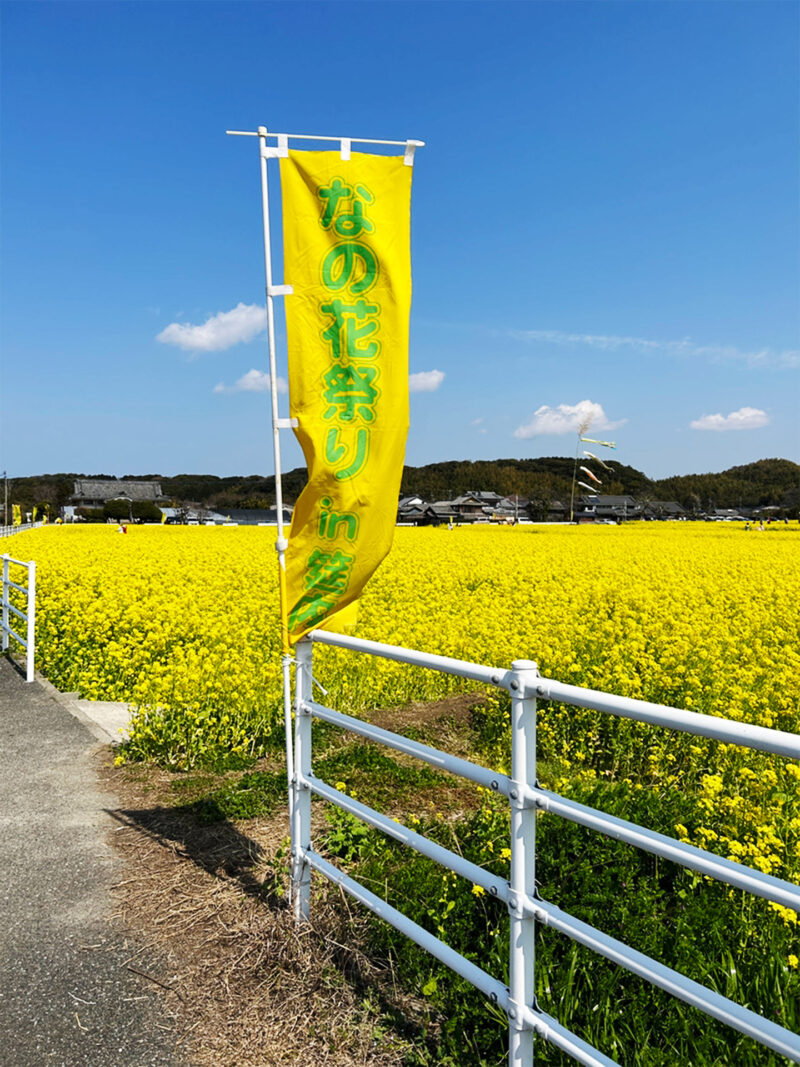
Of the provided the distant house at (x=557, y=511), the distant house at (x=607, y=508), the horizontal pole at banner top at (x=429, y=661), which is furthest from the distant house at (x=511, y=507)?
the horizontal pole at banner top at (x=429, y=661)

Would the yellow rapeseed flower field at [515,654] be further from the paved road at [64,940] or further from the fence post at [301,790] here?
the fence post at [301,790]

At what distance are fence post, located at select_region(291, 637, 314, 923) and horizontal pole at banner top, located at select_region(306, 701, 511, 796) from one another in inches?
3.2

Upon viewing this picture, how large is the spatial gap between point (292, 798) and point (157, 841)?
142 cm

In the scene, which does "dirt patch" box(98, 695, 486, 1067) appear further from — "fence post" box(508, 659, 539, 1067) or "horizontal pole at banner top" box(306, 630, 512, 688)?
"horizontal pole at banner top" box(306, 630, 512, 688)

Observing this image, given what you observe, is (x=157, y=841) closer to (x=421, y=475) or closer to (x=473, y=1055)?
(x=473, y=1055)

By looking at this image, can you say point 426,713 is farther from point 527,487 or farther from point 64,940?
point 527,487

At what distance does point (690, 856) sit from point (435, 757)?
3.41 ft

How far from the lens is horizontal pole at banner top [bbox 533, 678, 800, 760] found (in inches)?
63.2

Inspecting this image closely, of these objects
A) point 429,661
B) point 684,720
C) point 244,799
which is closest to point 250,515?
point 244,799

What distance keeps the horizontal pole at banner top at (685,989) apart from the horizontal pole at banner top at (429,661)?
0.60 metres

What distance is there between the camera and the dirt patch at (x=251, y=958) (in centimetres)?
270

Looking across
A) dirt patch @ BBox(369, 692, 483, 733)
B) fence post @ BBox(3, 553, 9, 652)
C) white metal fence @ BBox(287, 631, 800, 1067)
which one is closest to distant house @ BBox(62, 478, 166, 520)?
fence post @ BBox(3, 553, 9, 652)

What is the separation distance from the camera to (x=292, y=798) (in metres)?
3.39

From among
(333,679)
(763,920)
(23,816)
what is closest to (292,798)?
(763,920)
